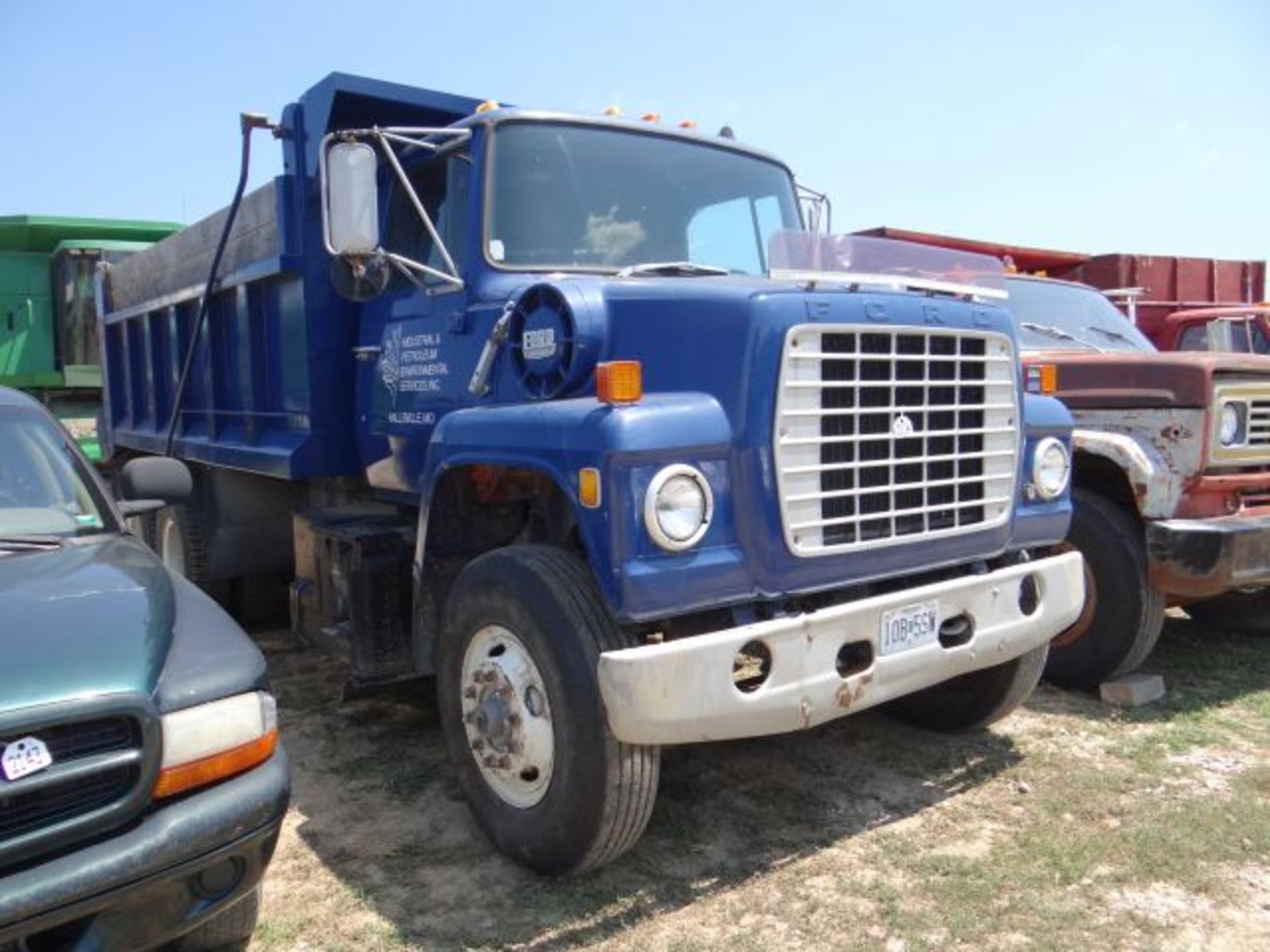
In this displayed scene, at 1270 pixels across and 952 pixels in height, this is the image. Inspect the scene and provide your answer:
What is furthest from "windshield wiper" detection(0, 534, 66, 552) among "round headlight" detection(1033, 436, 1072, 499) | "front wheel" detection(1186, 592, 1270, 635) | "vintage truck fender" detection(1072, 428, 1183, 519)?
"front wheel" detection(1186, 592, 1270, 635)

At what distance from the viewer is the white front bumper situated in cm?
285

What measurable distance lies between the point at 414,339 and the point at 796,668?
227 cm

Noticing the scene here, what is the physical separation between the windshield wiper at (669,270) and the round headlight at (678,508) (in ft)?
3.81

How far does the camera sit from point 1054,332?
6.26 meters

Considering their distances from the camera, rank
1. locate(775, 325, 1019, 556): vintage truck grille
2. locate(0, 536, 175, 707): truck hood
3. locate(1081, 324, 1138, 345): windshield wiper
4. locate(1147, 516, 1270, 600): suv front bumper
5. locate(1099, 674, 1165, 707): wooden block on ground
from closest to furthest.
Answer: locate(0, 536, 175, 707): truck hood → locate(775, 325, 1019, 556): vintage truck grille → locate(1147, 516, 1270, 600): suv front bumper → locate(1099, 674, 1165, 707): wooden block on ground → locate(1081, 324, 1138, 345): windshield wiper

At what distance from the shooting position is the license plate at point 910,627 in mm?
3305

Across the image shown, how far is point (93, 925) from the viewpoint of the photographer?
2.28 m

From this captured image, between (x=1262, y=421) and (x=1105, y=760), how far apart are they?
1981 mm

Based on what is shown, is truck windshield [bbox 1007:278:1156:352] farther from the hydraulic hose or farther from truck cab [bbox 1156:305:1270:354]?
the hydraulic hose

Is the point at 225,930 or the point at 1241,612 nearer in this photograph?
the point at 225,930

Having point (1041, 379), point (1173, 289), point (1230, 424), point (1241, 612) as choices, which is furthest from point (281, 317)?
point (1173, 289)

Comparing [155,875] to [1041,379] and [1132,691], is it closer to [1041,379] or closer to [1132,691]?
[1041,379]

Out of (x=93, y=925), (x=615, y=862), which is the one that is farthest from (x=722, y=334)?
(x=93, y=925)

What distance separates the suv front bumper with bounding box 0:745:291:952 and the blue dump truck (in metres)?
0.93
